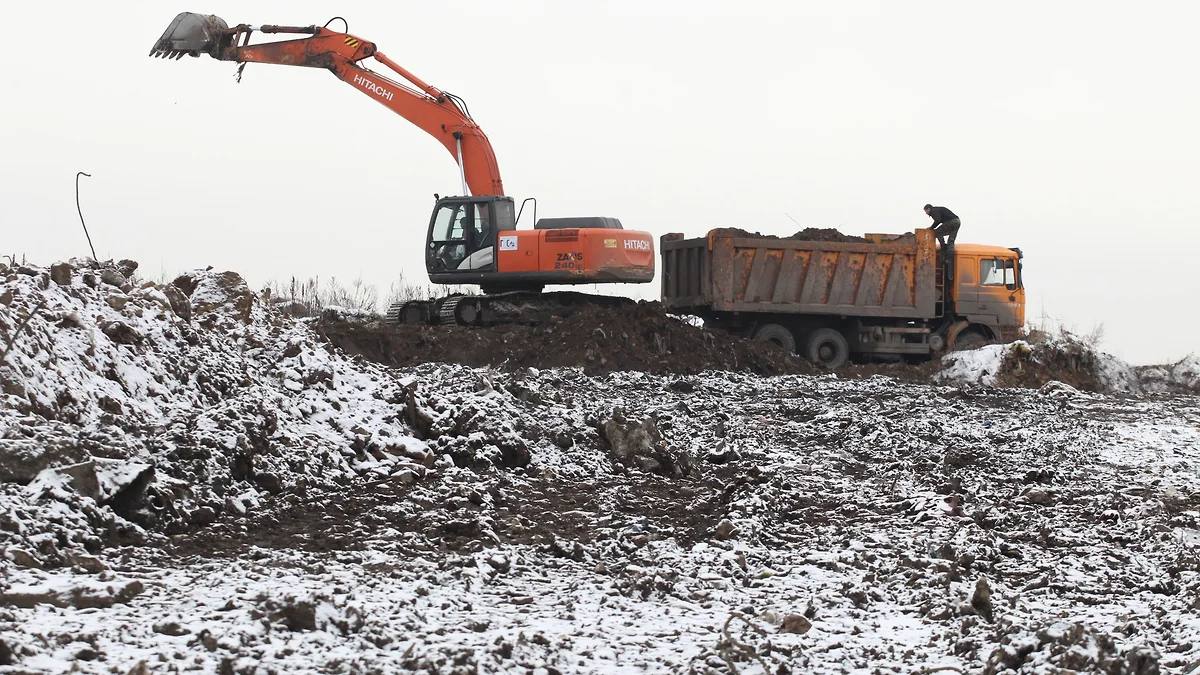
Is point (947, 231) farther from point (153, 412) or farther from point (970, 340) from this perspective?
point (153, 412)

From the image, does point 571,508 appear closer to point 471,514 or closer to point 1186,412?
point 471,514

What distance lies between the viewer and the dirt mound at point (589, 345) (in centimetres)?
1764

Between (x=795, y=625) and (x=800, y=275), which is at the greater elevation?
(x=800, y=275)

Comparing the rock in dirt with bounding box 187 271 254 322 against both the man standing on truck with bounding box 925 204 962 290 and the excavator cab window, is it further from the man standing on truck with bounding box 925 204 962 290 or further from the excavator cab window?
the man standing on truck with bounding box 925 204 962 290

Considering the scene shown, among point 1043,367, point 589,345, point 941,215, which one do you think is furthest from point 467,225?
point 1043,367

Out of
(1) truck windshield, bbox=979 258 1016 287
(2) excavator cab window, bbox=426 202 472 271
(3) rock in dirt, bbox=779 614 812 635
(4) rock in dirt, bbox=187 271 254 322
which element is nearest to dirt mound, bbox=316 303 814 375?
(2) excavator cab window, bbox=426 202 472 271

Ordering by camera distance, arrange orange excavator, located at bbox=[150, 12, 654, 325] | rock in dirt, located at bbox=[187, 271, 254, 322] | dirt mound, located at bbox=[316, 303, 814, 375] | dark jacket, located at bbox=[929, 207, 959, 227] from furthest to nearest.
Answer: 1. dark jacket, located at bbox=[929, 207, 959, 227]
2. orange excavator, located at bbox=[150, 12, 654, 325]
3. dirt mound, located at bbox=[316, 303, 814, 375]
4. rock in dirt, located at bbox=[187, 271, 254, 322]

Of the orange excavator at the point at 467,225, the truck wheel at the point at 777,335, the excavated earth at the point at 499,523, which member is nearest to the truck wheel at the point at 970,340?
the truck wheel at the point at 777,335

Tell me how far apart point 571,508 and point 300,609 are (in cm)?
340

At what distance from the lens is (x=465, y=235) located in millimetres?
20172

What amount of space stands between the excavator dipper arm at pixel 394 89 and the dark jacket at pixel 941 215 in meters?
6.93

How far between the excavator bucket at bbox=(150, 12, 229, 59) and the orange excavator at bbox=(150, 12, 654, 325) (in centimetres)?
1

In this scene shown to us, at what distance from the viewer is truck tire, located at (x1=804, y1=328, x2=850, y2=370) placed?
2059 centimetres

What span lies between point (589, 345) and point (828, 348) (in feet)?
15.7
